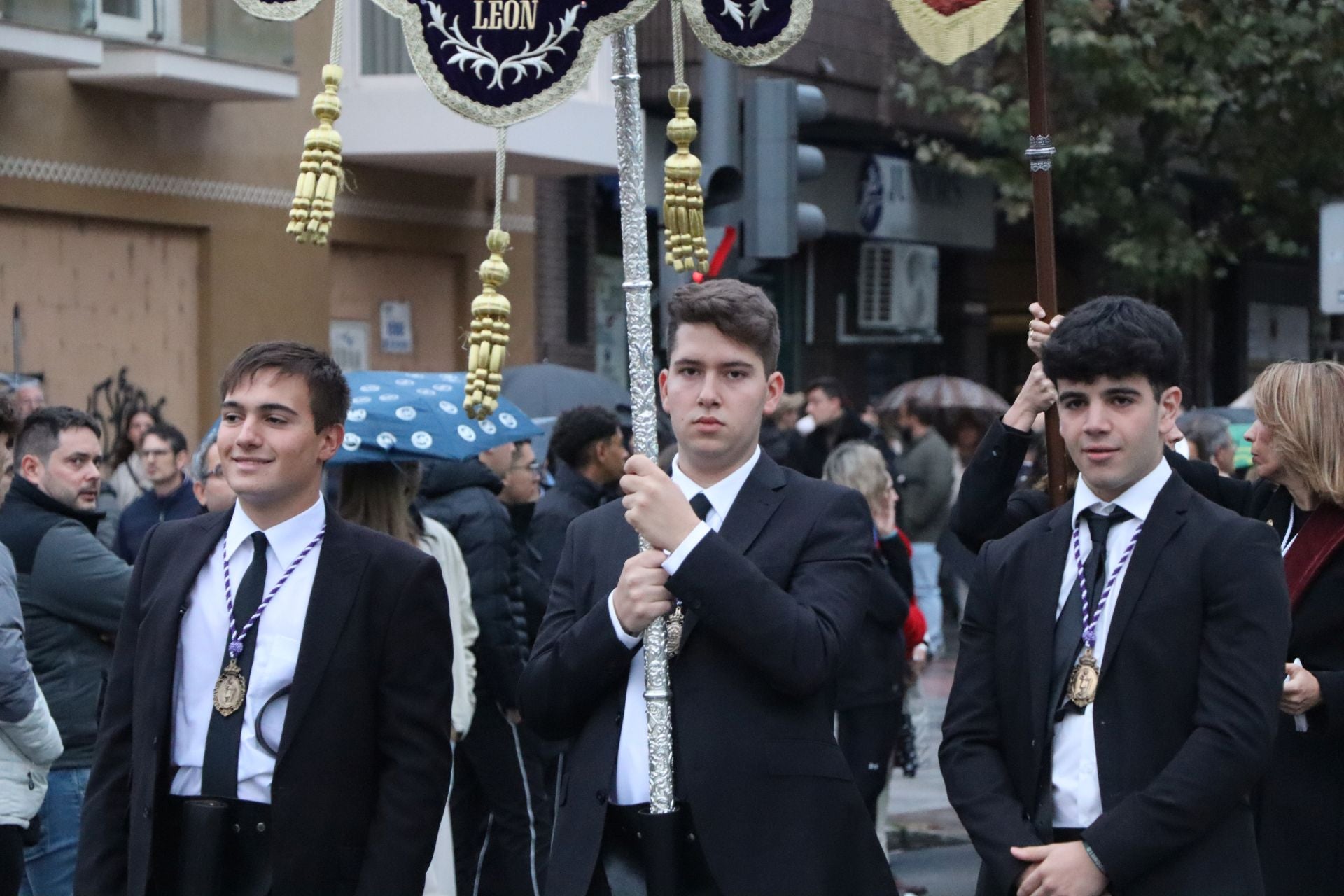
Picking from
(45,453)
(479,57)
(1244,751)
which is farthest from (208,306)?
(1244,751)

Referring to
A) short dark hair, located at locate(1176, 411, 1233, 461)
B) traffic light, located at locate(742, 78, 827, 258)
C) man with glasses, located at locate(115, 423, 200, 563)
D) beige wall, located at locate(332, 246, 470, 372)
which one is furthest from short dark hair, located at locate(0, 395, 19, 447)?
beige wall, located at locate(332, 246, 470, 372)

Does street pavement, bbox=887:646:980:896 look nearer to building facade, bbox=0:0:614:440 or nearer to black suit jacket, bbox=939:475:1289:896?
black suit jacket, bbox=939:475:1289:896

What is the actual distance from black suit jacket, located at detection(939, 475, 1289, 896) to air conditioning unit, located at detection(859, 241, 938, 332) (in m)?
19.1

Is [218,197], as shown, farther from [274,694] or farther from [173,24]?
[274,694]

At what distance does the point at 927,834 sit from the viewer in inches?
399

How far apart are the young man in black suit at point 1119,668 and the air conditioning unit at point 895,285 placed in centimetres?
1890

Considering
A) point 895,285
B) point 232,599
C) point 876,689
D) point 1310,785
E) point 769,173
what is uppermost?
point 895,285

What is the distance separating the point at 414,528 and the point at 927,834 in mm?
3921

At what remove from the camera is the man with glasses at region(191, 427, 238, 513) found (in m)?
7.34

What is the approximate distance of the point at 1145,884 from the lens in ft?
12.6

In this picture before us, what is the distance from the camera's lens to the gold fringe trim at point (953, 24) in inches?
185

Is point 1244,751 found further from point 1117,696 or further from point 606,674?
point 606,674

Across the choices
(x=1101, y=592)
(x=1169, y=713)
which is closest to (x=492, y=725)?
(x=1101, y=592)

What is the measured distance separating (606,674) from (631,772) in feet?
0.67
